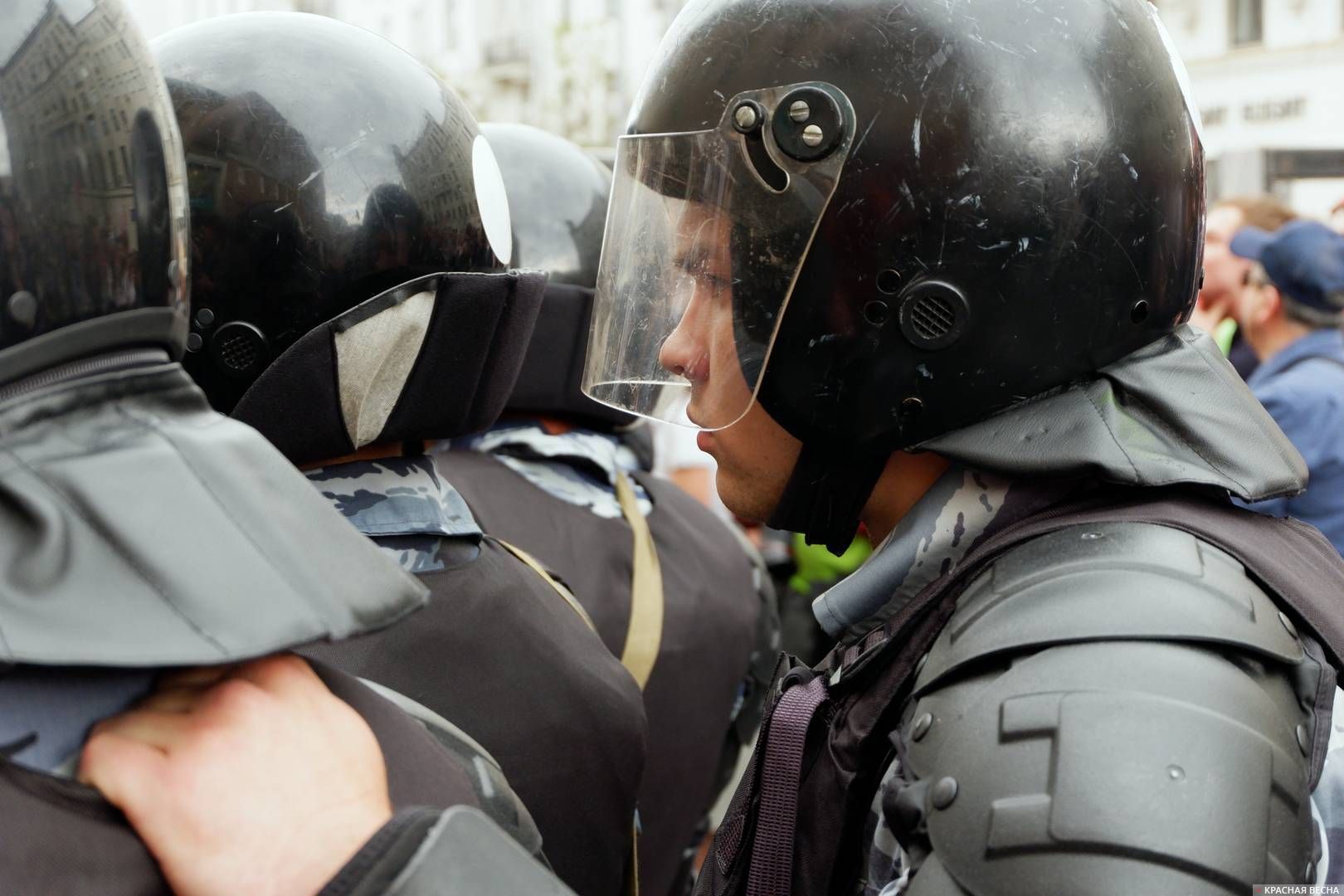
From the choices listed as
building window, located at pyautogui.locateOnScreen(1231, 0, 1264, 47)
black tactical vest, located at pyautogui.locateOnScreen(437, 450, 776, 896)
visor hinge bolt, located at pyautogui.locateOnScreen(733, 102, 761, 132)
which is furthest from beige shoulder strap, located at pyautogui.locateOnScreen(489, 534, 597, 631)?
building window, located at pyautogui.locateOnScreen(1231, 0, 1264, 47)

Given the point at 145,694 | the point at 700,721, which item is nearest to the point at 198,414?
the point at 145,694

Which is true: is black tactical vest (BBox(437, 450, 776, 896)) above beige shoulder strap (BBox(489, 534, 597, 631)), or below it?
below

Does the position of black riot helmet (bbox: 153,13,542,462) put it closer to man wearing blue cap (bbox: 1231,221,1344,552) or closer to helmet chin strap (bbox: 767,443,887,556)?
helmet chin strap (bbox: 767,443,887,556)

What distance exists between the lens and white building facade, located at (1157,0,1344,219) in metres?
17.3

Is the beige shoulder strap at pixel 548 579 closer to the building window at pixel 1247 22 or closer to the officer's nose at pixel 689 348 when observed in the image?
the officer's nose at pixel 689 348

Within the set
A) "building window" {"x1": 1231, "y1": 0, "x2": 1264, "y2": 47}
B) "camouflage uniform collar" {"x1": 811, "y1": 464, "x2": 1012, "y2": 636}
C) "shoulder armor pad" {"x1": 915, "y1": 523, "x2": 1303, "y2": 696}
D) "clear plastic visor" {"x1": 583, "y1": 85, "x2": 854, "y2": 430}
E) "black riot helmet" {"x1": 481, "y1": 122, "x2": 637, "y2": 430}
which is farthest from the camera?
"building window" {"x1": 1231, "y1": 0, "x2": 1264, "y2": 47}

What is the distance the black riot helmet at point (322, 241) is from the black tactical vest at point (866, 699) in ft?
2.46

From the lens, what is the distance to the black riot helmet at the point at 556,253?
3.21m

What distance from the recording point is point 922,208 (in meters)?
1.72

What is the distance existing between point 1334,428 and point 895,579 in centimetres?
291

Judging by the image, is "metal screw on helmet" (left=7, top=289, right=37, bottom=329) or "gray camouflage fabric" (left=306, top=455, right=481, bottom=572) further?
"gray camouflage fabric" (left=306, top=455, right=481, bottom=572)

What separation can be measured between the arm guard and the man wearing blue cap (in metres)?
2.72

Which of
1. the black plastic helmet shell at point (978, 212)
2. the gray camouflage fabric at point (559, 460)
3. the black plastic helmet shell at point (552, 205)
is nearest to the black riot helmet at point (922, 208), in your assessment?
the black plastic helmet shell at point (978, 212)

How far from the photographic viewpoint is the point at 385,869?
917 millimetres
